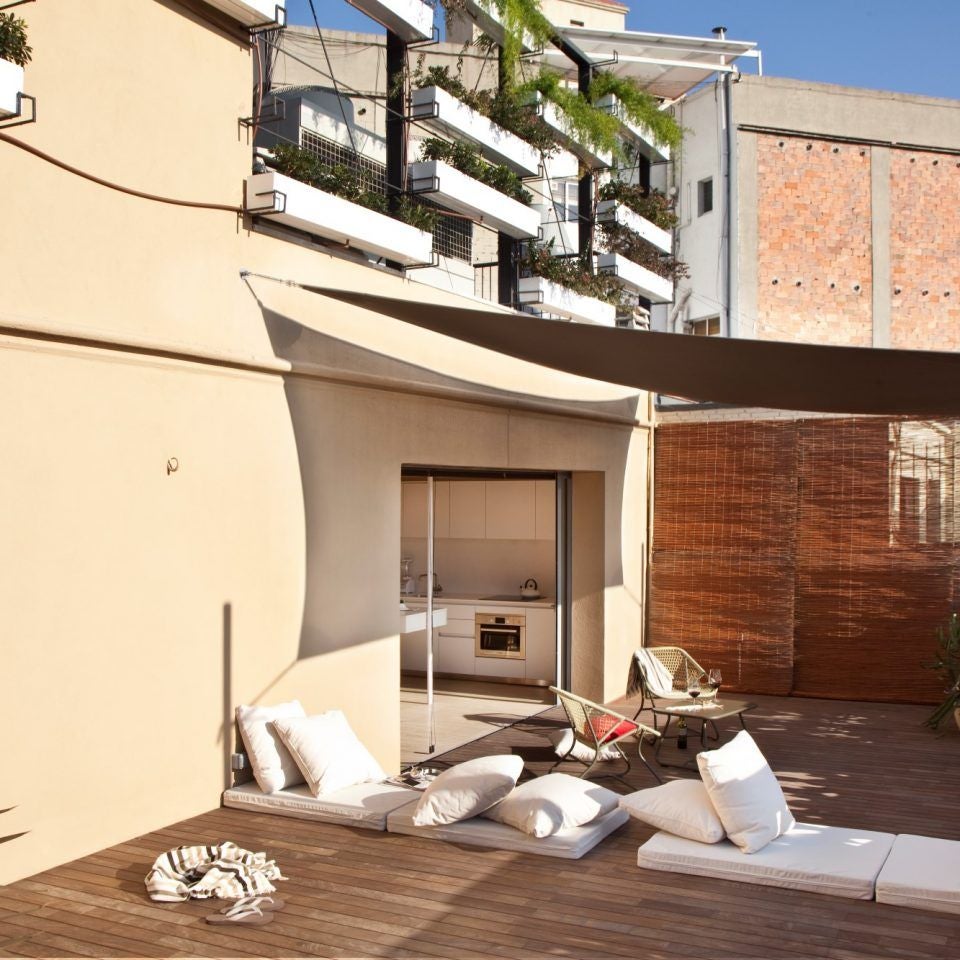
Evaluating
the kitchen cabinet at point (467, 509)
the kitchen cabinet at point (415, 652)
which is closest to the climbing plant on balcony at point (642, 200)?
the kitchen cabinet at point (467, 509)

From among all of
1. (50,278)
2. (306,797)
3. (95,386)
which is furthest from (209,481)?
(306,797)

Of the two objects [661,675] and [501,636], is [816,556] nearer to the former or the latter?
[661,675]

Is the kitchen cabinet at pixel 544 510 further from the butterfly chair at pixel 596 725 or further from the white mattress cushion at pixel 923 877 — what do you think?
the white mattress cushion at pixel 923 877

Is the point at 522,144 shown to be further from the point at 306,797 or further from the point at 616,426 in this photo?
the point at 306,797

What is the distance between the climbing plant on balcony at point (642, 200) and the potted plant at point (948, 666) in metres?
5.32

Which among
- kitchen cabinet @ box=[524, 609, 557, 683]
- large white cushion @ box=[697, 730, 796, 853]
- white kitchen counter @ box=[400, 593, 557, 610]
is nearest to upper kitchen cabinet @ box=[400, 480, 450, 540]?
white kitchen counter @ box=[400, 593, 557, 610]

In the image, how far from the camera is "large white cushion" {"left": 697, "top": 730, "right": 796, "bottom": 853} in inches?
212

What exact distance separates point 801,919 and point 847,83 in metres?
15.8

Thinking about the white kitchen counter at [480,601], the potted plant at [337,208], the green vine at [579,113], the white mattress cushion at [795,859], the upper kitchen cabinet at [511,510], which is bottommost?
the white mattress cushion at [795,859]

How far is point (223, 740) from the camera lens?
6.30m

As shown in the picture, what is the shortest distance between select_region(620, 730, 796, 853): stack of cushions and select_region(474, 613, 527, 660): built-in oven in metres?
5.59

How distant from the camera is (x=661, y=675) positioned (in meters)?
9.35

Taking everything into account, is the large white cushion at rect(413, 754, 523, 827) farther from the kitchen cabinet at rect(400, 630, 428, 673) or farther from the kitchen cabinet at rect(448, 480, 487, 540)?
the kitchen cabinet at rect(448, 480, 487, 540)

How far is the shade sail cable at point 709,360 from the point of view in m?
5.90
